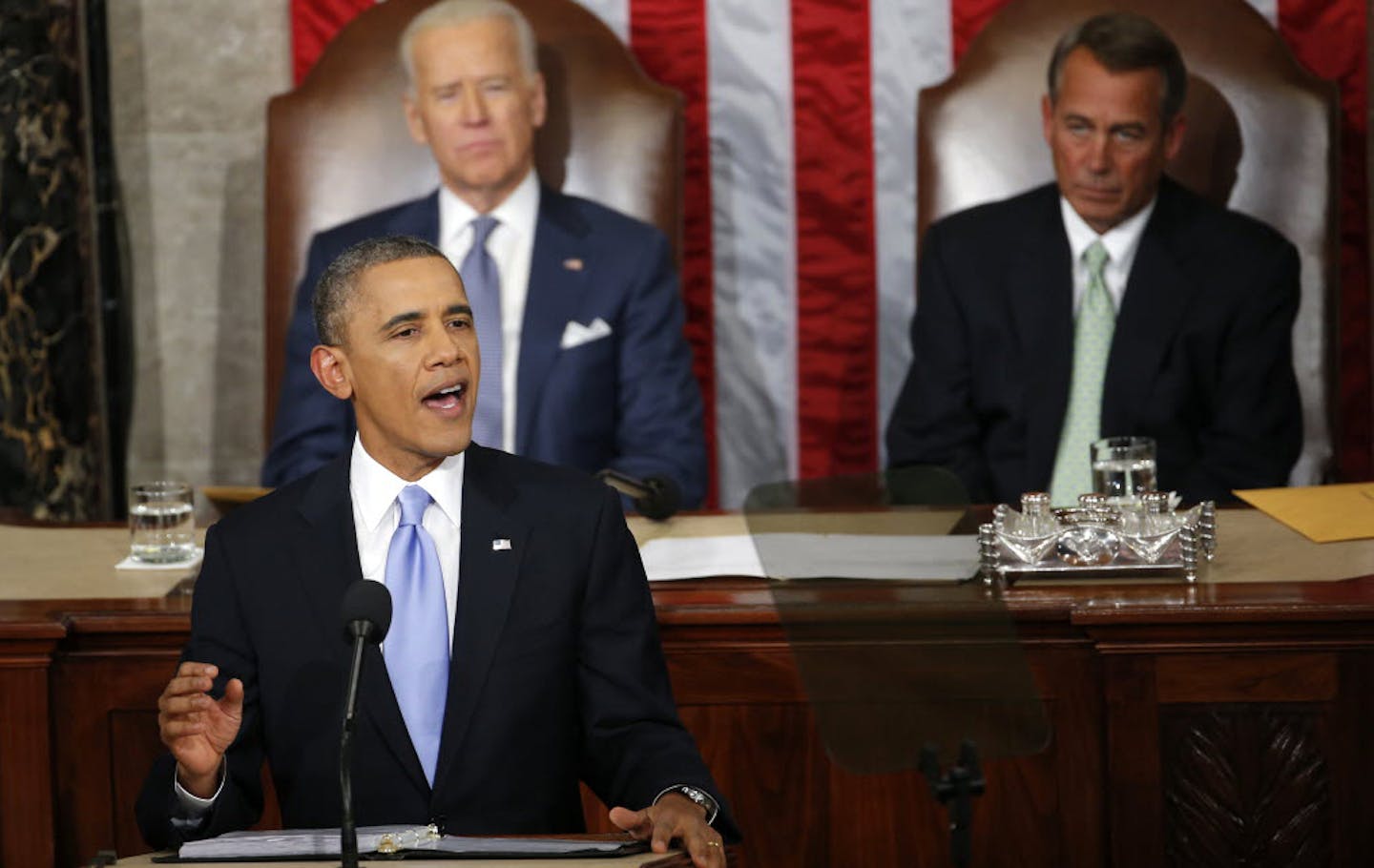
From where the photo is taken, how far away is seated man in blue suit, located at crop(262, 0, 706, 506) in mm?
4711

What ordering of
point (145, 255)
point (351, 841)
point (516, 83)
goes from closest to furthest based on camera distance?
point (351, 841) < point (516, 83) < point (145, 255)

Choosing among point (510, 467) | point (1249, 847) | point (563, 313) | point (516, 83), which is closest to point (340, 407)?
point (563, 313)

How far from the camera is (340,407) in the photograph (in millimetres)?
4703

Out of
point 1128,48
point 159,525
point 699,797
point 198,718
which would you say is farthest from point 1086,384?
point 198,718

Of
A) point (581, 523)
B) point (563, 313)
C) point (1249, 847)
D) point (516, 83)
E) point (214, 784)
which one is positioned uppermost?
point (516, 83)

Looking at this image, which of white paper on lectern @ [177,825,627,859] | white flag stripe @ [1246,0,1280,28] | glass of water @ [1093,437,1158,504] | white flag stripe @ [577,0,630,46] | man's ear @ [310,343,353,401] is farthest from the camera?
white flag stripe @ [577,0,630,46]

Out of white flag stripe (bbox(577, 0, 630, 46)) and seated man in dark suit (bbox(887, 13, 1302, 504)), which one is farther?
white flag stripe (bbox(577, 0, 630, 46))

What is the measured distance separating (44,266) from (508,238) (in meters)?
1.14

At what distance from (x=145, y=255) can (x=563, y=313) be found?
1423 mm

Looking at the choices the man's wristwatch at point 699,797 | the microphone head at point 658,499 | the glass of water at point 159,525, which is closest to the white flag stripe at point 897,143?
the microphone head at point 658,499

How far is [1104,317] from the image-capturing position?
4.77m

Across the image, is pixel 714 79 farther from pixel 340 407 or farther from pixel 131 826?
pixel 131 826

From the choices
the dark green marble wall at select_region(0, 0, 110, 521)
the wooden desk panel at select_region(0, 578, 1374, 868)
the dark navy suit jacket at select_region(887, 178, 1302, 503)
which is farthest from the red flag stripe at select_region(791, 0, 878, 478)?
the wooden desk panel at select_region(0, 578, 1374, 868)

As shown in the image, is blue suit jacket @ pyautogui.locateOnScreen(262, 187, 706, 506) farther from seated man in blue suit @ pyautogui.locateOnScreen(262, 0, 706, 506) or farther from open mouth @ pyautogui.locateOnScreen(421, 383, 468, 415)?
open mouth @ pyautogui.locateOnScreen(421, 383, 468, 415)
